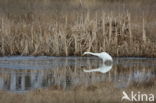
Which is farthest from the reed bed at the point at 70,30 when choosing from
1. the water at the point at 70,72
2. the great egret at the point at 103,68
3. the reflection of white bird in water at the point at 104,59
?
the great egret at the point at 103,68

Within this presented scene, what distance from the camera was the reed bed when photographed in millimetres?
10227

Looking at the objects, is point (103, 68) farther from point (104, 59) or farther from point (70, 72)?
point (70, 72)

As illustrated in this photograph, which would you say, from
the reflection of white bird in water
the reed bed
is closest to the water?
the reflection of white bird in water

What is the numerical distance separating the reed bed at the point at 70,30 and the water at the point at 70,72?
0.89ft

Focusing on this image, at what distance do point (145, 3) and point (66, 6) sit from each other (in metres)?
1.98

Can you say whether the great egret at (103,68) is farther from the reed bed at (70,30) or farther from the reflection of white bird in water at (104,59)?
the reed bed at (70,30)

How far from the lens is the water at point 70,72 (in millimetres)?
8316

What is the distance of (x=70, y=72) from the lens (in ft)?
30.0

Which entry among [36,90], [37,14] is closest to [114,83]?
[36,90]

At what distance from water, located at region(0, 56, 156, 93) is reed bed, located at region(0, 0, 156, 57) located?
0.27 m

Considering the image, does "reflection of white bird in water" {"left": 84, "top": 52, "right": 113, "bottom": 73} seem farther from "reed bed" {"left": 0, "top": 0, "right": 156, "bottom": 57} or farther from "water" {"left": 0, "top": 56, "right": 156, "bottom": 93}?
"reed bed" {"left": 0, "top": 0, "right": 156, "bottom": 57}

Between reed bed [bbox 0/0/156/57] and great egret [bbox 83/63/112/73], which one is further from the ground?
reed bed [bbox 0/0/156/57]

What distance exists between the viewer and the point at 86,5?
34.4 ft

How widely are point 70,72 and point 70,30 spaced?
1628 millimetres
